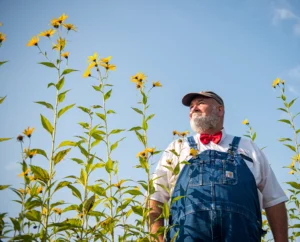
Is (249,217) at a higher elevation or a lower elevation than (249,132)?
lower

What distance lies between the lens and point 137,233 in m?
2.12

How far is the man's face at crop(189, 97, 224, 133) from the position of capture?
120 inches

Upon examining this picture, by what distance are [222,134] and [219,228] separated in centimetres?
102

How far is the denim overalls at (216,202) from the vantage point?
2242 mm

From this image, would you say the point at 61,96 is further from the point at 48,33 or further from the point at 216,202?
the point at 216,202

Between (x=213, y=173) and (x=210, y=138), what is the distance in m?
0.52

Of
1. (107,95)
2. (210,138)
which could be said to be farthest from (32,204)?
(210,138)

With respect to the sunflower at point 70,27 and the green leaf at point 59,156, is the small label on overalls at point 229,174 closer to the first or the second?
the green leaf at point 59,156

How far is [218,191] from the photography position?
7.74 ft

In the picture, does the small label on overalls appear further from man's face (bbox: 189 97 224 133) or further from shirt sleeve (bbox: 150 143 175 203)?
man's face (bbox: 189 97 224 133)

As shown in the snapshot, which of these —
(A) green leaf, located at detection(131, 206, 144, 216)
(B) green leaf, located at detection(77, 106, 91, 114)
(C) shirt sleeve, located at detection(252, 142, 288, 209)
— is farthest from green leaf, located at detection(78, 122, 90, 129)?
(C) shirt sleeve, located at detection(252, 142, 288, 209)

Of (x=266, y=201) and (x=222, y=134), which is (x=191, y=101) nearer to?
(x=222, y=134)

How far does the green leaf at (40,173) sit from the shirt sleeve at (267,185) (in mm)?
1829

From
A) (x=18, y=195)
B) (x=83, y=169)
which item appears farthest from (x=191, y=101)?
(x=18, y=195)
